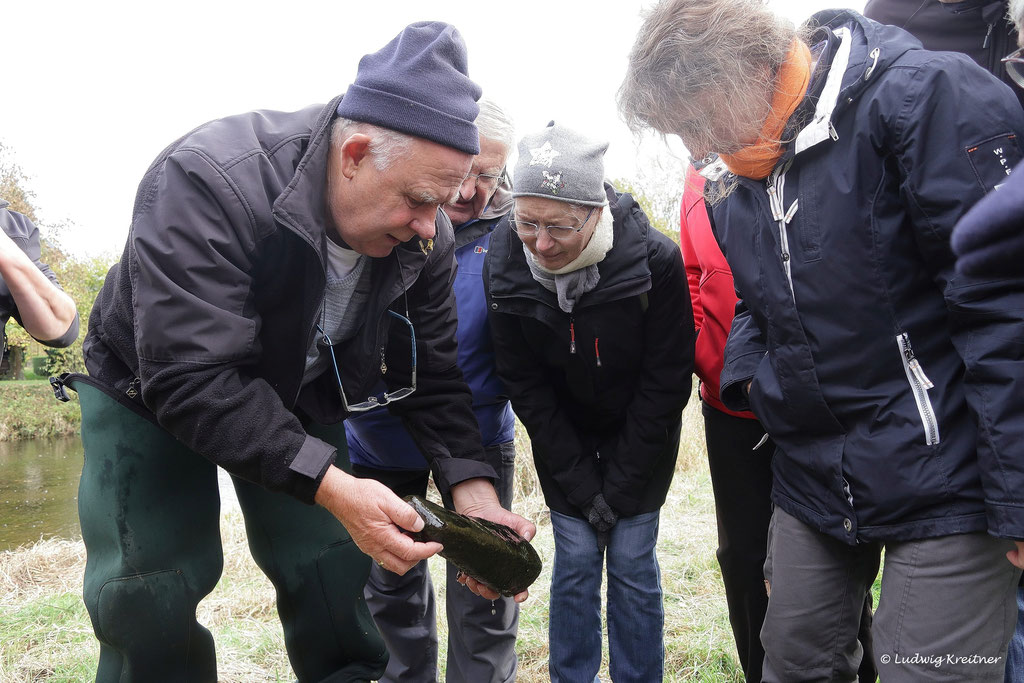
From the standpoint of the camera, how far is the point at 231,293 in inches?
73.5

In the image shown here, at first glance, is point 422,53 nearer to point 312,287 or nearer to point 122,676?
point 312,287

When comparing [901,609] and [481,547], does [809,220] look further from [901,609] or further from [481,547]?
[481,547]

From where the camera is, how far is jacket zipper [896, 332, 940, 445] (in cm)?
172

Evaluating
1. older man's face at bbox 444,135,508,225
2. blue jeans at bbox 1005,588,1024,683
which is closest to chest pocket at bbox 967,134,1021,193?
blue jeans at bbox 1005,588,1024,683

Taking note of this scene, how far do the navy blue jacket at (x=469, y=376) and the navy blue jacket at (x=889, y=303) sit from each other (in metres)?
1.20

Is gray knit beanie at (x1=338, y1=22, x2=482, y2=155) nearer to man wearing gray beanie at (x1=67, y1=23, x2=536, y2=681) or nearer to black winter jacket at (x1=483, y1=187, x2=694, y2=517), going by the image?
man wearing gray beanie at (x1=67, y1=23, x2=536, y2=681)

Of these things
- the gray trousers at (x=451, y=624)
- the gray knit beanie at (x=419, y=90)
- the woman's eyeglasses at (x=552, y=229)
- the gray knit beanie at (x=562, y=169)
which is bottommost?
the gray trousers at (x=451, y=624)

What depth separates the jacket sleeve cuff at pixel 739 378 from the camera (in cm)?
218

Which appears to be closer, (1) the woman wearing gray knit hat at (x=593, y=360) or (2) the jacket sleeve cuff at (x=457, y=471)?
(2) the jacket sleeve cuff at (x=457, y=471)

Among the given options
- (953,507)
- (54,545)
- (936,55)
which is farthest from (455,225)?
(54,545)

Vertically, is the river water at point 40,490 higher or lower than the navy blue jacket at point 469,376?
lower

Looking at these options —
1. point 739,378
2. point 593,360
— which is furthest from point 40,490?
point 739,378

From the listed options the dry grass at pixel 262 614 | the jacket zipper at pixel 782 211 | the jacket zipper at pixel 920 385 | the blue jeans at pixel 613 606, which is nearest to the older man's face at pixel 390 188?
the jacket zipper at pixel 782 211

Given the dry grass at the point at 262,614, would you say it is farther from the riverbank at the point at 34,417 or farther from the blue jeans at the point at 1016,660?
the riverbank at the point at 34,417
